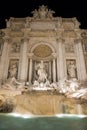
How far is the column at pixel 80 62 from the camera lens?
15.6 metres

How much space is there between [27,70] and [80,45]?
526 cm

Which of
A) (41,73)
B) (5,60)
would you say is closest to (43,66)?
(41,73)

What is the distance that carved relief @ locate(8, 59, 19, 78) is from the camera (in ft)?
51.9

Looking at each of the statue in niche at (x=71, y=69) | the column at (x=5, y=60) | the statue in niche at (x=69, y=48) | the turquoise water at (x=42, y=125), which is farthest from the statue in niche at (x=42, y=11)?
the turquoise water at (x=42, y=125)

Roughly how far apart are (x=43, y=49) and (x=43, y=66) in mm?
1941

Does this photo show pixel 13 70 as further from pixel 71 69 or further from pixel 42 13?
pixel 42 13

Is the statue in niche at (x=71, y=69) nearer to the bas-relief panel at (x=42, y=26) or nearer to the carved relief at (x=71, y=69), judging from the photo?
the carved relief at (x=71, y=69)

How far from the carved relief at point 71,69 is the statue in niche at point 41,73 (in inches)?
79.1

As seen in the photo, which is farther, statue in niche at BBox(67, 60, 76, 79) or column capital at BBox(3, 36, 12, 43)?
column capital at BBox(3, 36, 12, 43)

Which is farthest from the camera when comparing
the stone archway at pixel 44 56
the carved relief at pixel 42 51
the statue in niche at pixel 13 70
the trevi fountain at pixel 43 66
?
the carved relief at pixel 42 51

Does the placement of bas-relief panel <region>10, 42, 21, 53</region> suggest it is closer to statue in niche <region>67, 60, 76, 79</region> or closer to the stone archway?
the stone archway

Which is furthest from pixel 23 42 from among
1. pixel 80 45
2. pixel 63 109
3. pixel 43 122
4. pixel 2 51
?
pixel 43 122

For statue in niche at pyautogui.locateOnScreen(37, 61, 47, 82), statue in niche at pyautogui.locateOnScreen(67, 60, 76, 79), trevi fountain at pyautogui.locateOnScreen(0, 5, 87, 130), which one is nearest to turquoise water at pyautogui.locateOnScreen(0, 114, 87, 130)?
trevi fountain at pyautogui.locateOnScreen(0, 5, 87, 130)

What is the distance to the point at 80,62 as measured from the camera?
16531 millimetres
